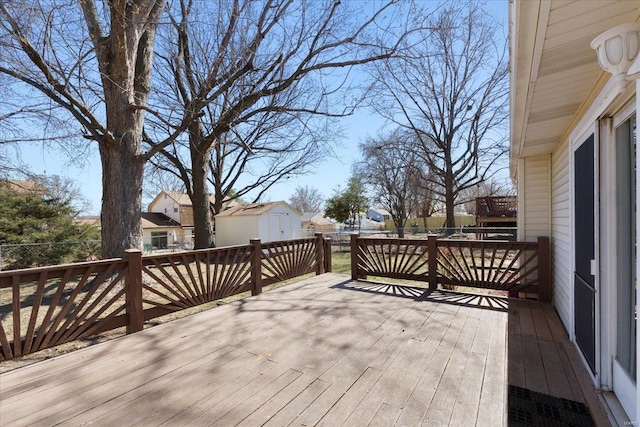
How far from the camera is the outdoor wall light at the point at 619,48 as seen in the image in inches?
52.1

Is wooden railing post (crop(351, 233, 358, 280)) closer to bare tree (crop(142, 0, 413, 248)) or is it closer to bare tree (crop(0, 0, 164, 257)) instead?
bare tree (crop(142, 0, 413, 248))

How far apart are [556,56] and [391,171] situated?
20.0 metres

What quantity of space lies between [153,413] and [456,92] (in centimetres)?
1704

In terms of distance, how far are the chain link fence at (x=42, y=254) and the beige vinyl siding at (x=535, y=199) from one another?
11.7 m

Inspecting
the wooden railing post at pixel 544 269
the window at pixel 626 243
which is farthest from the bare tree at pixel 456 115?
the window at pixel 626 243

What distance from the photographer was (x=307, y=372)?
242cm

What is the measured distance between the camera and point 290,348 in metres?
2.88

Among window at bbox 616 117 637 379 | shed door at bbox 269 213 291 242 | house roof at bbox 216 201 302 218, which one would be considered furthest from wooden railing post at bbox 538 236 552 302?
shed door at bbox 269 213 291 242

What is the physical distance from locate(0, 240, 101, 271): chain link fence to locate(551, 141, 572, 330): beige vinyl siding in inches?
464

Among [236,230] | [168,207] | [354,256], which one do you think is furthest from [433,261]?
[168,207]

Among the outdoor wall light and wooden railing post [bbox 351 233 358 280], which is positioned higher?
the outdoor wall light

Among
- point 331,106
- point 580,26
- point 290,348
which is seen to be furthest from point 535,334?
point 331,106

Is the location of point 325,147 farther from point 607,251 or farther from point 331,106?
point 607,251

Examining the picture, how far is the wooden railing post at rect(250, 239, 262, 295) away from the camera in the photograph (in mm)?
4957
